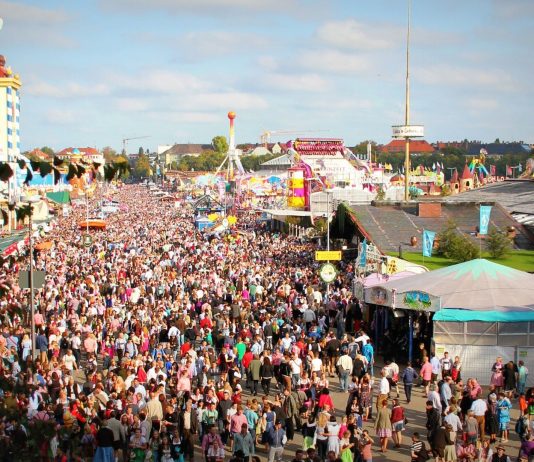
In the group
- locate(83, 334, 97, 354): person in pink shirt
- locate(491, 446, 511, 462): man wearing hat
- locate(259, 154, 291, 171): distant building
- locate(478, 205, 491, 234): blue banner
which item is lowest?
locate(83, 334, 97, 354): person in pink shirt

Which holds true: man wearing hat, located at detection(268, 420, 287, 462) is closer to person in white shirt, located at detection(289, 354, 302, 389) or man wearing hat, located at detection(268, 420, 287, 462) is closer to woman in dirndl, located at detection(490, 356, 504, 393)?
person in white shirt, located at detection(289, 354, 302, 389)

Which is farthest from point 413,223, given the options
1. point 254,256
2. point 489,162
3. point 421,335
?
point 489,162

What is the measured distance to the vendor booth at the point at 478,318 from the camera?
18781mm

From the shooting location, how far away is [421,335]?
21125 mm

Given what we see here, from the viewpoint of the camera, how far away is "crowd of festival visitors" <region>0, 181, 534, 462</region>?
12.5 metres

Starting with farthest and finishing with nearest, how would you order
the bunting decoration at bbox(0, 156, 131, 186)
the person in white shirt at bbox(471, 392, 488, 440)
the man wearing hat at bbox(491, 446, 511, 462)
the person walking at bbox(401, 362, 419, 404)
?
the person walking at bbox(401, 362, 419, 404), the person in white shirt at bbox(471, 392, 488, 440), the man wearing hat at bbox(491, 446, 511, 462), the bunting decoration at bbox(0, 156, 131, 186)

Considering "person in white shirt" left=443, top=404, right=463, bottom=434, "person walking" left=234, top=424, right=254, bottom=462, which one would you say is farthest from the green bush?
"person walking" left=234, top=424, right=254, bottom=462

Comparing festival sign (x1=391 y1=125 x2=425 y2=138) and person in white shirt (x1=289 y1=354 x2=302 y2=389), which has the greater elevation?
festival sign (x1=391 y1=125 x2=425 y2=138)

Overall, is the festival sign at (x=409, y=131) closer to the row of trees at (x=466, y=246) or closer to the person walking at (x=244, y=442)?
the row of trees at (x=466, y=246)

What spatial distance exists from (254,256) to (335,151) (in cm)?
4252

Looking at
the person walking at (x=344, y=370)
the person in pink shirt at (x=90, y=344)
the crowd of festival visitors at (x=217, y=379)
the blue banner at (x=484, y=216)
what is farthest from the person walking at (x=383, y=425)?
the blue banner at (x=484, y=216)

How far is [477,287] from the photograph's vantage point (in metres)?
20.0

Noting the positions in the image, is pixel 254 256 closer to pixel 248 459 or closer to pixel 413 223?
pixel 413 223

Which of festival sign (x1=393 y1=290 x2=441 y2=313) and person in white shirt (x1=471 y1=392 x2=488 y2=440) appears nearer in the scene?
person in white shirt (x1=471 y1=392 x2=488 y2=440)
